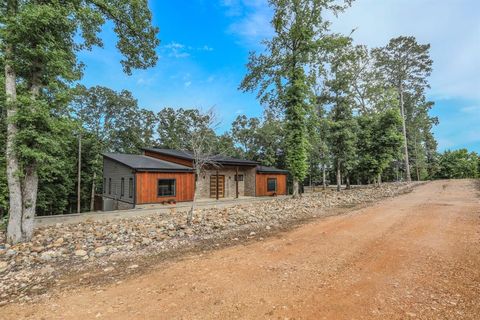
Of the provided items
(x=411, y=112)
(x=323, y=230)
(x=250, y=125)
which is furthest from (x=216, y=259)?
(x=411, y=112)

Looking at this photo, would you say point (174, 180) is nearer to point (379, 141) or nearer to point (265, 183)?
point (265, 183)

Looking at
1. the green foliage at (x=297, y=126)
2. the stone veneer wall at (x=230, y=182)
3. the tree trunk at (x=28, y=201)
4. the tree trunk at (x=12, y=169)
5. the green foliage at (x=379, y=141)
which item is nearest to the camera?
the tree trunk at (x=12, y=169)

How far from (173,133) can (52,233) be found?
88.9 feet

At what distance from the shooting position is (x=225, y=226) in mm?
7633

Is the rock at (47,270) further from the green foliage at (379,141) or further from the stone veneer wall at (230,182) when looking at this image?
the green foliage at (379,141)

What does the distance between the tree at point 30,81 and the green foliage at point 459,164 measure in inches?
1721

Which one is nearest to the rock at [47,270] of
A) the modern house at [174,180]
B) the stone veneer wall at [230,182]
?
the modern house at [174,180]

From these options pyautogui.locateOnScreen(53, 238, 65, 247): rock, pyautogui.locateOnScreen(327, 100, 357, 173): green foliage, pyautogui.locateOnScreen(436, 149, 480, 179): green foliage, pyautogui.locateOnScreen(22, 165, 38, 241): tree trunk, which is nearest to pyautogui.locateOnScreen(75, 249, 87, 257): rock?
pyautogui.locateOnScreen(53, 238, 65, 247): rock

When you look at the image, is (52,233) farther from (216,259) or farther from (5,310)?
(216,259)

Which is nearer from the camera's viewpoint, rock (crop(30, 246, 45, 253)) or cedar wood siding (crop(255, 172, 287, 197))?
rock (crop(30, 246, 45, 253))

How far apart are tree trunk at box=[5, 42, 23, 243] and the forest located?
0.10 feet

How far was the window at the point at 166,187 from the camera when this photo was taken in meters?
14.6

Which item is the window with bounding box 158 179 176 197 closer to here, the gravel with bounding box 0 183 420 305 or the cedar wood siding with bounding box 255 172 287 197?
the gravel with bounding box 0 183 420 305

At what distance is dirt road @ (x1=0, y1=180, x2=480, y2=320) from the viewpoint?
9.26 ft
